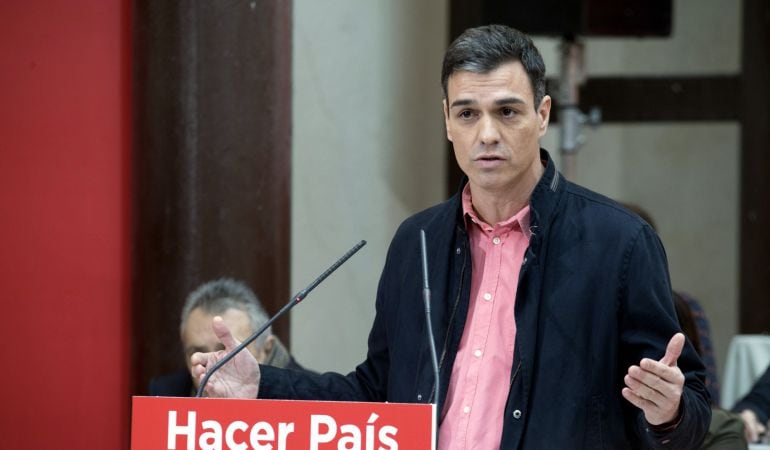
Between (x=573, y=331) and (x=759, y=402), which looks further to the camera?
(x=759, y=402)

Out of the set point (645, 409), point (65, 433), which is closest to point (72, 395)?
point (65, 433)

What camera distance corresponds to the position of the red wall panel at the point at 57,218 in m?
3.37

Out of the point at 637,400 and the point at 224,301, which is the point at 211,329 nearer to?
the point at 224,301

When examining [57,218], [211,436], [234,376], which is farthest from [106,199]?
[211,436]

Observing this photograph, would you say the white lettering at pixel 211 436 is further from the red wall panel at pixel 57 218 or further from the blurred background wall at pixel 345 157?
the blurred background wall at pixel 345 157

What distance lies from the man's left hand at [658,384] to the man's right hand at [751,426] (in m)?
2.11

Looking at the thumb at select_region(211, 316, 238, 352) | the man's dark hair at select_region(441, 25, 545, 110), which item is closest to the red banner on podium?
the thumb at select_region(211, 316, 238, 352)

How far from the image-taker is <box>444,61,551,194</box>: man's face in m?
2.15

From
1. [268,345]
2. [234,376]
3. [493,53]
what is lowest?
[268,345]

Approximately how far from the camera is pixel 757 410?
4.04 meters

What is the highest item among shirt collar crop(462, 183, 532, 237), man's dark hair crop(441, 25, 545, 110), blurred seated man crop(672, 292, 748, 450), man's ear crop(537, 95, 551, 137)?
man's dark hair crop(441, 25, 545, 110)

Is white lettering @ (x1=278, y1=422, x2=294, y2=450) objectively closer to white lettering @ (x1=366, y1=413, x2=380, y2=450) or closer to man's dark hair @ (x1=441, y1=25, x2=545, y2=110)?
white lettering @ (x1=366, y1=413, x2=380, y2=450)

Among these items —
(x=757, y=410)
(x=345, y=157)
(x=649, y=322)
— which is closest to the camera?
(x=649, y=322)

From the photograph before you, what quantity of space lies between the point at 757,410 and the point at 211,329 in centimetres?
170
